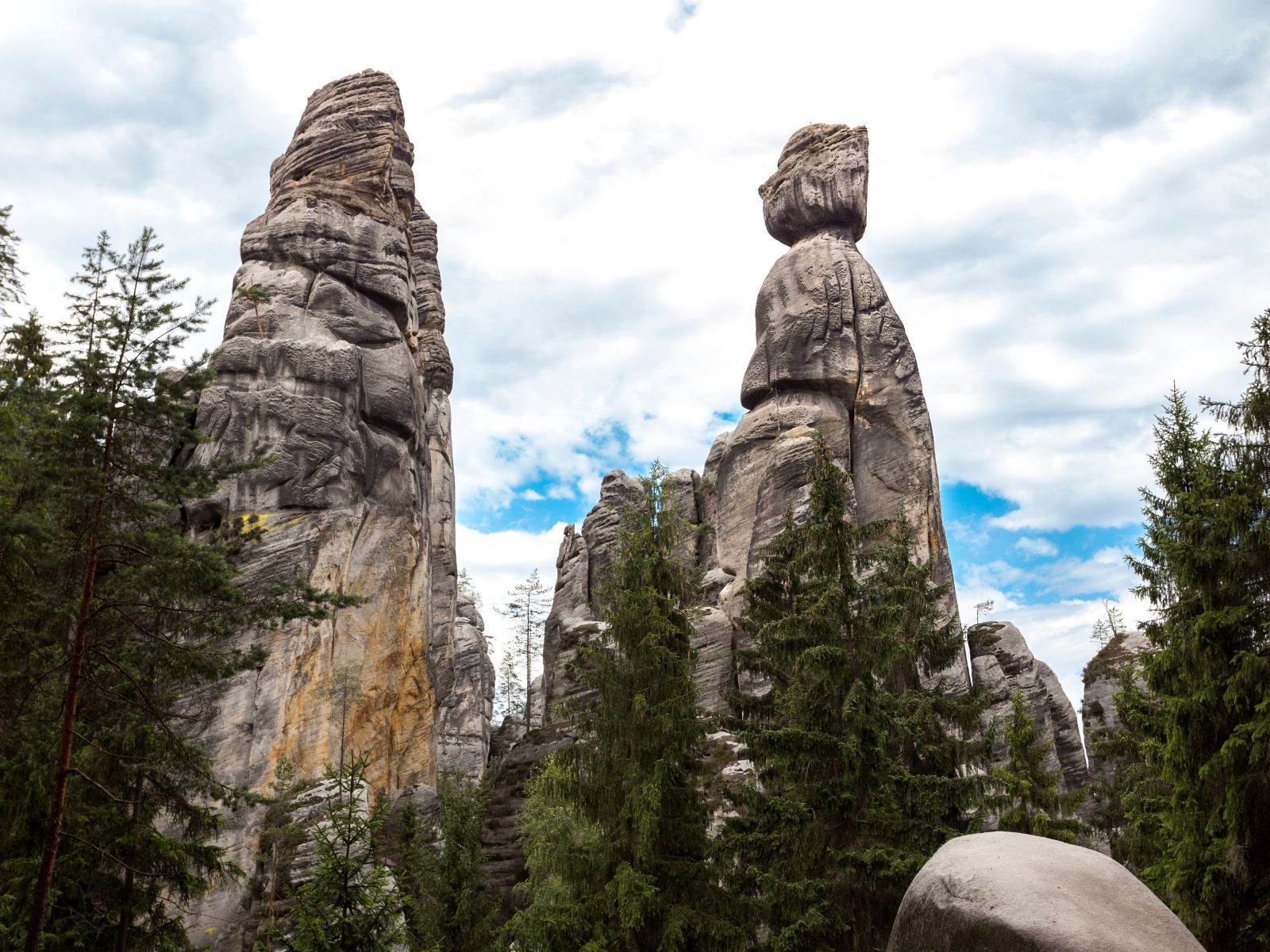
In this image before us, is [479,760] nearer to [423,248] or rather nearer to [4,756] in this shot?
[423,248]

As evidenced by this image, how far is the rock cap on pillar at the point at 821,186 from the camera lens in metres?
47.1

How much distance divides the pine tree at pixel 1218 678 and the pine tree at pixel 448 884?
11.9 metres

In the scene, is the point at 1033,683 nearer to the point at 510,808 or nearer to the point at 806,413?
the point at 806,413

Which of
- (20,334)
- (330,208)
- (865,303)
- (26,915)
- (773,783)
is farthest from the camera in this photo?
(865,303)

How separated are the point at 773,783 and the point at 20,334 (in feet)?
57.8

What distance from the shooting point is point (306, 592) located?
1627 cm

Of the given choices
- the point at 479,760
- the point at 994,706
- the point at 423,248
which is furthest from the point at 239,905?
the point at 423,248

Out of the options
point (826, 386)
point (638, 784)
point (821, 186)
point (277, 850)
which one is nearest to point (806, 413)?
point (826, 386)

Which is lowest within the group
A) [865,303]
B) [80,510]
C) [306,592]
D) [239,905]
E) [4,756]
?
[239,905]

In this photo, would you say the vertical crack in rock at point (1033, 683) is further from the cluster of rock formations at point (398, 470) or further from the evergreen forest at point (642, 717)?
the evergreen forest at point (642, 717)

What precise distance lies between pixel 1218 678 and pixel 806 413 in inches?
1074

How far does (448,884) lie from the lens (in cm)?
2231

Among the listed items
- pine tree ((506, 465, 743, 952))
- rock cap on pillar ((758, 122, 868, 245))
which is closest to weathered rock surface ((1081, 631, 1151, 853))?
rock cap on pillar ((758, 122, 868, 245))

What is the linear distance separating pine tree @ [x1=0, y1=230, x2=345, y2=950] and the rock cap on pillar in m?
36.1
